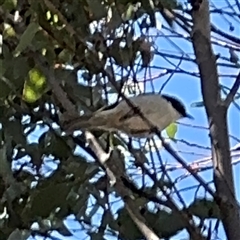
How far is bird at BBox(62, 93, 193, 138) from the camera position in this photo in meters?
1.12

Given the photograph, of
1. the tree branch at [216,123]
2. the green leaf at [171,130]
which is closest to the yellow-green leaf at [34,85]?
the tree branch at [216,123]

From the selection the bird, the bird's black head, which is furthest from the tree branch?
the bird's black head

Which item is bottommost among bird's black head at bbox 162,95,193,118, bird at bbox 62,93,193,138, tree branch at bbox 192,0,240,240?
tree branch at bbox 192,0,240,240

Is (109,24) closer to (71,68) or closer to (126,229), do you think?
(71,68)

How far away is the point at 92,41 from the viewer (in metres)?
1.13

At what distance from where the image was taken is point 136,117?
1349mm

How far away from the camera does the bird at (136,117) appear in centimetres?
112

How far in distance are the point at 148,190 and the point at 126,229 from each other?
0.11 meters

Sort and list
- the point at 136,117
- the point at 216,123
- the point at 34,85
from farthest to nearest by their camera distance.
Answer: the point at 136,117 < the point at 34,85 < the point at 216,123

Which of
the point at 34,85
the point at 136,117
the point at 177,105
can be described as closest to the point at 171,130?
the point at 136,117

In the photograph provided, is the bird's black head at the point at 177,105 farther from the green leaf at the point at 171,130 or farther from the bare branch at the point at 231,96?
the bare branch at the point at 231,96

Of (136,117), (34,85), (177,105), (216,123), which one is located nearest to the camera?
(216,123)

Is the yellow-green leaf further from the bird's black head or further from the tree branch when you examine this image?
the bird's black head

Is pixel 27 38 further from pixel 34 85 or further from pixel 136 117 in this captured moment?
pixel 136 117
